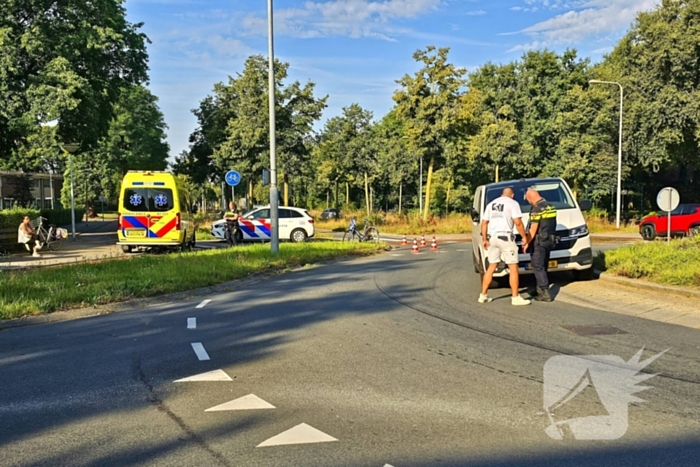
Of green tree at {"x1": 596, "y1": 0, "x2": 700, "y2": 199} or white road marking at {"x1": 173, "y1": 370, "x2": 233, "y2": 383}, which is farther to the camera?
green tree at {"x1": 596, "y1": 0, "x2": 700, "y2": 199}

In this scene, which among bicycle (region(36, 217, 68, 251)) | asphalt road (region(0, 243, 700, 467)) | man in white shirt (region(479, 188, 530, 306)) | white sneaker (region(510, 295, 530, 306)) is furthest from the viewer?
bicycle (region(36, 217, 68, 251))

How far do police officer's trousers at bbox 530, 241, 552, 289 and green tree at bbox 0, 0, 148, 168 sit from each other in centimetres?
1901

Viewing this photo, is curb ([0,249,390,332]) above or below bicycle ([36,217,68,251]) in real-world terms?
below

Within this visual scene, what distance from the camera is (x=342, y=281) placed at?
41.0ft

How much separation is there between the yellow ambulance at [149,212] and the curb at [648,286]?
13461 mm

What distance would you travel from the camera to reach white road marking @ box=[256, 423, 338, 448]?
3.99 m

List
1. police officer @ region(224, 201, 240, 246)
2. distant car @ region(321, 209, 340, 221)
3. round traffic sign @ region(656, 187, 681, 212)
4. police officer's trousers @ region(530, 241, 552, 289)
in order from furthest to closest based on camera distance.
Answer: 1. distant car @ region(321, 209, 340, 221)
2. police officer @ region(224, 201, 240, 246)
3. round traffic sign @ region(656, 187, 681, 212)
4. police officer's trousers @ region(530, 241, 552, 289)

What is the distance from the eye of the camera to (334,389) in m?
5.12

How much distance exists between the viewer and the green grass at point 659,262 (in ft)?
31.2

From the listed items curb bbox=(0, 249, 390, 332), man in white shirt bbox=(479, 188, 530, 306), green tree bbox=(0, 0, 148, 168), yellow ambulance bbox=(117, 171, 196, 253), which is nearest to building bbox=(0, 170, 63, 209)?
green tree bbox=(0, 0, 148, 168)

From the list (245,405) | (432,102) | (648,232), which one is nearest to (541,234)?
(245,405)

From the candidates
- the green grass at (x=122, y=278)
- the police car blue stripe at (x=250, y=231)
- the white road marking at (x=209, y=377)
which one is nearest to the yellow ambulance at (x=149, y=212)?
the green grass at (x=122, y=278)

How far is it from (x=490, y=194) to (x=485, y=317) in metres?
4.04

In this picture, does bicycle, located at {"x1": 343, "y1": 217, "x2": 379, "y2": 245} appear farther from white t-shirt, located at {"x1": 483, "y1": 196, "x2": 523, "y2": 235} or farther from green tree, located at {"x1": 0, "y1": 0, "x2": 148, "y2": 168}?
white t-shirt, located at {"x1": 483, "y1": 196, "x2": 523, "y2": 235}
